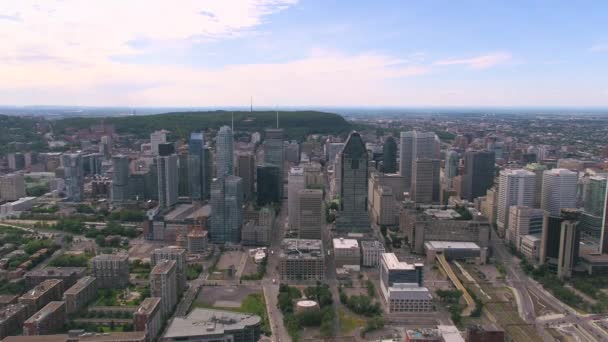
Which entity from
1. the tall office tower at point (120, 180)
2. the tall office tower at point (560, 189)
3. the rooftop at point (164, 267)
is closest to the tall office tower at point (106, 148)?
the tall office tower at point (120, 180)

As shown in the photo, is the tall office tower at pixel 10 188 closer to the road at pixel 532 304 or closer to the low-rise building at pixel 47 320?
the low-rise building at pixel 47 320

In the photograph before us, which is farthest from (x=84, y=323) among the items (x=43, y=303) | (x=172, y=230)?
(x=172, y=230)

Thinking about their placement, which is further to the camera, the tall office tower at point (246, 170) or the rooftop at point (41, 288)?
the tall office tower at point (246, 170)

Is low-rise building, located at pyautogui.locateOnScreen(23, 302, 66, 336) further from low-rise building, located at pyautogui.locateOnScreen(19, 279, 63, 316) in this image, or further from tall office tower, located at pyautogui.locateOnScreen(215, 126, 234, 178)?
tall office tower, located at pyautogui.locateOnScreen(215, 126, 234, 178)

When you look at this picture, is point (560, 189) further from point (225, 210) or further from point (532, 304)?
point (225, 210)

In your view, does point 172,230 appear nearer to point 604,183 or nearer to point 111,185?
point 111,185
